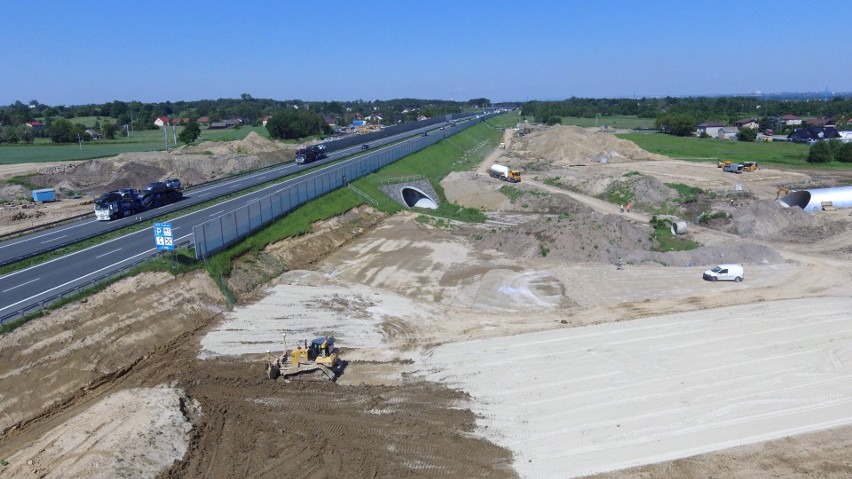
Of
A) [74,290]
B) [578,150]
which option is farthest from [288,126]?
[74,290]

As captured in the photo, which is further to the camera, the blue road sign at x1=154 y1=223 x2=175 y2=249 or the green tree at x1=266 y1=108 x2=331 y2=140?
the green tree at x1=266 y1=108 x2=331 y2=140

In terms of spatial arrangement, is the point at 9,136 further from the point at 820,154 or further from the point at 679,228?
the point at 820,154

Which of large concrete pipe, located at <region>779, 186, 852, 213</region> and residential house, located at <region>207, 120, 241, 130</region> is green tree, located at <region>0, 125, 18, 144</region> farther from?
large concrete pipe, located at <region>779, 186, 852, 213</region>

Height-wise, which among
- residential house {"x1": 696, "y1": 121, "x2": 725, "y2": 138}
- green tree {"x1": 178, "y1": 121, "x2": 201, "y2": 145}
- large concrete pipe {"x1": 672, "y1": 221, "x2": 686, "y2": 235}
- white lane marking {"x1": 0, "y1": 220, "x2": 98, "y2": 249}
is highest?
green tree {"x1": 178, "y1": 121, "x2": 201, "y2": 145}

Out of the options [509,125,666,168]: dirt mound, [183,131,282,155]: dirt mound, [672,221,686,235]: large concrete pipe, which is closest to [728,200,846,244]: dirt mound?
[672,221,686,235]: large concrete pipe

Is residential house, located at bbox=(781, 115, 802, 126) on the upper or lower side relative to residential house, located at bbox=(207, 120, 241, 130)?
lower
